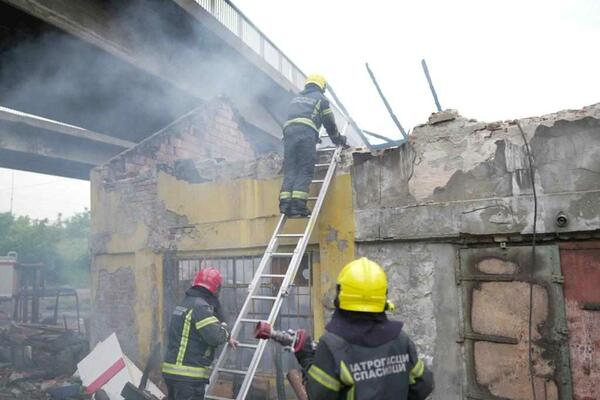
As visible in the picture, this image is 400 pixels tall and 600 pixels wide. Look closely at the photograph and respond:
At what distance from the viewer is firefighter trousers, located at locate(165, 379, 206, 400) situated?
3.96 metres

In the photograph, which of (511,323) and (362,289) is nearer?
(362,289)

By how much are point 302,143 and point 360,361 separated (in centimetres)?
266

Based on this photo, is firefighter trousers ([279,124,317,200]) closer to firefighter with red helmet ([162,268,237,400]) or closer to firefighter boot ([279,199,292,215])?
firefighter boot ([279,199,292,215])

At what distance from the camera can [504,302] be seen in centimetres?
377

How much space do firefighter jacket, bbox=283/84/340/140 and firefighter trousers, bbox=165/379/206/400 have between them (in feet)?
8.41

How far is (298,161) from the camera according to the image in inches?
176

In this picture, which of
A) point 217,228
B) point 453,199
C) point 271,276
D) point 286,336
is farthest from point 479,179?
point 217,228

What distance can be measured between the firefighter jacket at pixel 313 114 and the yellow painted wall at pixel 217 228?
0.55 meters

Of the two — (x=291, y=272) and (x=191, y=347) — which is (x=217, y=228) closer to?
(x=191, y=347)

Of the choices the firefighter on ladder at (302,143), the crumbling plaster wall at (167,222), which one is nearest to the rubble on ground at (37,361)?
the crumbling plaster wall at (167,222)

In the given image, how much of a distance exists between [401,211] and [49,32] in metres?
5.02

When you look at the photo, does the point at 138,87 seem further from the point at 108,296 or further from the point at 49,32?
the point at 108,296

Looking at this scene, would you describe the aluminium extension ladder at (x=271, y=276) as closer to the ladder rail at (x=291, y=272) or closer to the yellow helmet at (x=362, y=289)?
the ladder rail at (x=291, y=272)

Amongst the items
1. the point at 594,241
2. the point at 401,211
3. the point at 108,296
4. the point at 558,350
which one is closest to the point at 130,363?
the point at 108,296
